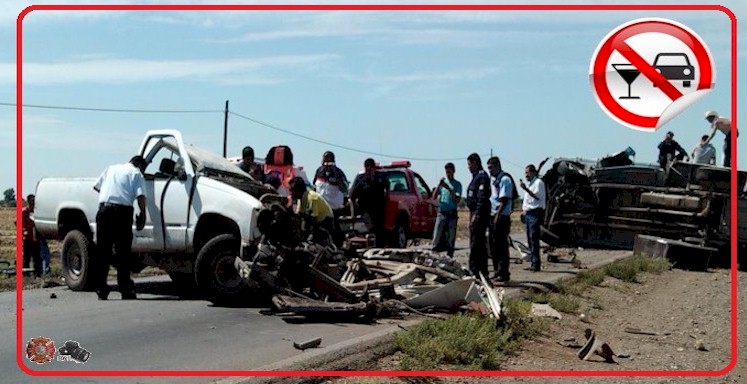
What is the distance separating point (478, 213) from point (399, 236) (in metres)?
5.81

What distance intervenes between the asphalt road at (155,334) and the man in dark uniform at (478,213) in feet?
10.5

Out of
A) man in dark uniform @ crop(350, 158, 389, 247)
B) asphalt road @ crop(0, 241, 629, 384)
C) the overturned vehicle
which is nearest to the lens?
asphalt road @ crop(0, 241, 629, 384)

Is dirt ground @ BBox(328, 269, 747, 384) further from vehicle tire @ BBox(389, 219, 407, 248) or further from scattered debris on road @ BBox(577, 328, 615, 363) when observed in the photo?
vehicle tire @ BBox(389, 219, 407, 248)

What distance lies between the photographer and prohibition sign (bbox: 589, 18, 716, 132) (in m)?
4.61

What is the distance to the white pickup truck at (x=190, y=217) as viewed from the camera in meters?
9.21

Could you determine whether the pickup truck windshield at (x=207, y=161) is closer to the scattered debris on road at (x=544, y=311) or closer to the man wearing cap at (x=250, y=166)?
the man wearing cap at (x=250, y=166)

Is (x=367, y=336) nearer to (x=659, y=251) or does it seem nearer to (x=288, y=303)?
(x=288, y=303)

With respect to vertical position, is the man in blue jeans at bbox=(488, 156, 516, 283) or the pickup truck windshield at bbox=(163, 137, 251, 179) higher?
the pickup truck windshield at bbox=(163, 137, 251, 179)

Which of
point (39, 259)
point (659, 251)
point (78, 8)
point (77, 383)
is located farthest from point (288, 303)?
point (659, 251)

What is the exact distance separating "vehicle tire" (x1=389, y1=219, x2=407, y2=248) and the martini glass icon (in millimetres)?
11677

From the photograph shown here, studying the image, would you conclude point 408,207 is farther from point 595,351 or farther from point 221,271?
point 595,351

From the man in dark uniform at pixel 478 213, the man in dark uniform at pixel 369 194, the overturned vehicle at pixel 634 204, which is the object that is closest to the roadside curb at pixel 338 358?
the man in dark uniform at pixel 478 213

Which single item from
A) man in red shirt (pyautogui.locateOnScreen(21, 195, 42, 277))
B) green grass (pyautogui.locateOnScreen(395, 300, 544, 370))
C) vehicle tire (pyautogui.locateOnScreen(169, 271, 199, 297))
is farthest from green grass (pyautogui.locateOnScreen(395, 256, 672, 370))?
man in red shirt (pyautogui.locateOnScreen(21, 195, 42, 277))

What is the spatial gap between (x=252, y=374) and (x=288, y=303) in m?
2.49
